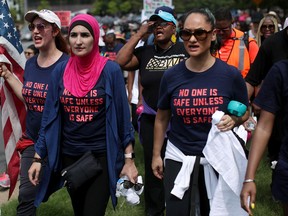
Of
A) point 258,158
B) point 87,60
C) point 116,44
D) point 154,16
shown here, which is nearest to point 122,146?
point 87,60

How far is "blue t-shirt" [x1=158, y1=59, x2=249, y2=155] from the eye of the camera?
362 centimetres

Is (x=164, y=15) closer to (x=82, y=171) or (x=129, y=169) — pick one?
(x=129, y=169)

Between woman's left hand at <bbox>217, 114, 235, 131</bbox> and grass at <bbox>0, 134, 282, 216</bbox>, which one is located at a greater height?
woman's left hand at <bbox>217, 114, 235, 131</bbox>

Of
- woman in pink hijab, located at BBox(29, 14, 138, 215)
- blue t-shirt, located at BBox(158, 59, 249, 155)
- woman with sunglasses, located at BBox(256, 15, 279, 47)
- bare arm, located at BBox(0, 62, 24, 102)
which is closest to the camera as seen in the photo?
blue t-shirt, located at BBox(158, 59, 249, 155)

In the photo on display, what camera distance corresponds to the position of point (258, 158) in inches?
125

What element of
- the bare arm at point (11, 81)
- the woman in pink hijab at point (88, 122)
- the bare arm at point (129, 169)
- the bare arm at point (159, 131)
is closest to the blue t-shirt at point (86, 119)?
the woman in pink hijab at point (88, 122)

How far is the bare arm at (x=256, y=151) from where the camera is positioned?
10.4 ft

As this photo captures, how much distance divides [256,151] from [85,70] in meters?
1.48

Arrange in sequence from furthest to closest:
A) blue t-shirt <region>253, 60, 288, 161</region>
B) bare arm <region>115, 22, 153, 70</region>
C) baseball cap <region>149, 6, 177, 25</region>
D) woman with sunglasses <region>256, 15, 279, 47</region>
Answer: woman with sunglasses <region>256, 15, 279, 47</region> < bare arm <region>115, 22, 153, 70</region> < baseball cap <region>149, 6, 177, 25</region> < blue t-shirt <region>253, 60, 288, 161</region>

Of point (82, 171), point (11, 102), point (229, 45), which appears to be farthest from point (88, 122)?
point (229, 45)

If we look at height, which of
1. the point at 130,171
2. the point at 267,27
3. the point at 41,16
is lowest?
the point at 130,171

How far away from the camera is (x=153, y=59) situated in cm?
528

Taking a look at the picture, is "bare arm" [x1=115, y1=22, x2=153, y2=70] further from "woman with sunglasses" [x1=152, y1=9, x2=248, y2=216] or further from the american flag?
"woman with sunglasses" [x1=152, y1=9, x2=248, y2=216]

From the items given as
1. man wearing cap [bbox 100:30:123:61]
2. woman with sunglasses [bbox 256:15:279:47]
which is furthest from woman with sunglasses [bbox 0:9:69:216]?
man wearing cap [bbox 100:30:123:61]
